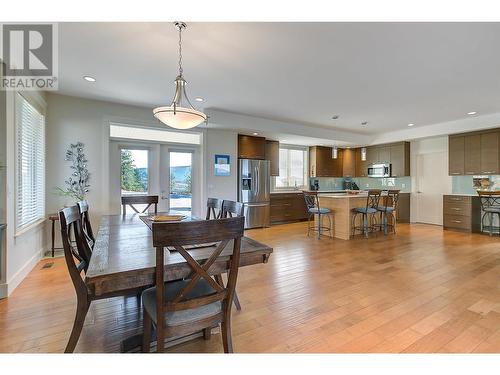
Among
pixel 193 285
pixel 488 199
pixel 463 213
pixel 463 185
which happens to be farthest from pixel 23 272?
pixel 463 185

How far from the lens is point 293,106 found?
4.62 metres

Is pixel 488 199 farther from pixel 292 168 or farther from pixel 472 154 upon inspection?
pixel 292 168

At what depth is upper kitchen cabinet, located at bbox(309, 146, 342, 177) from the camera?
770 centimetres

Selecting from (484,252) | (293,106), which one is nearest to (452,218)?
(484,252)

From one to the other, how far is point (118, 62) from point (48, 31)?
66 centimetres

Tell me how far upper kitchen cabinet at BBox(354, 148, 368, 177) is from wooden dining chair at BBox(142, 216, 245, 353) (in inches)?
294

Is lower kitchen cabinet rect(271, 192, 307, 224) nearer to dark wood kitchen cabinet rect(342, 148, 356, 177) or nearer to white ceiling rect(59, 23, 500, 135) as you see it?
dark wood kitchen cabinet rect(342, 148, 356, 177)

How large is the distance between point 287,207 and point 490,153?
4550mm

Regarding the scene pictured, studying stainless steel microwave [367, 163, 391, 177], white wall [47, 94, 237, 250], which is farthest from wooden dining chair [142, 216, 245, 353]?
stainless steel microwave [367, 163, 391, 177]

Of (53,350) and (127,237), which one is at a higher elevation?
(127,237)

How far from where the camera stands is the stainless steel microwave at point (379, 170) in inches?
283

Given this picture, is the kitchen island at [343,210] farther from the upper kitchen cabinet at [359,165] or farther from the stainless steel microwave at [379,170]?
the upper kitchen cabinet at [359,165]
